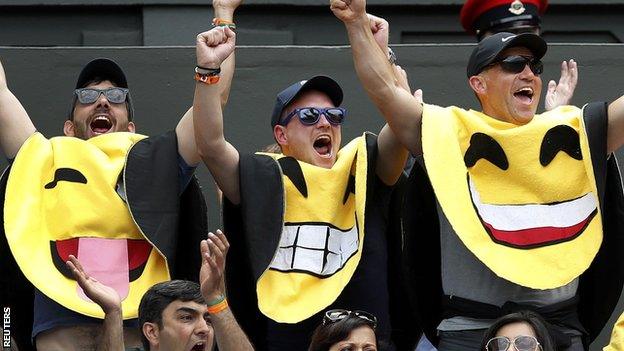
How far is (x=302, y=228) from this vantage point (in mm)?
7934

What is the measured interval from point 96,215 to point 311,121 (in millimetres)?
1011

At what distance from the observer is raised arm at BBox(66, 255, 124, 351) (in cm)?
709

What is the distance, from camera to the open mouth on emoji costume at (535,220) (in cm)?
758

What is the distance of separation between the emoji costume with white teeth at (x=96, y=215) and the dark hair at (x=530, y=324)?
1.47 meters

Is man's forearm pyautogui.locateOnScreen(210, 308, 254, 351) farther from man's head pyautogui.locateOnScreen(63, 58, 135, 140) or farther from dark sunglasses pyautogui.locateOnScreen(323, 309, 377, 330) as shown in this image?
man's head pyautogui.locateOnScreen(63, 58, 135, 140)

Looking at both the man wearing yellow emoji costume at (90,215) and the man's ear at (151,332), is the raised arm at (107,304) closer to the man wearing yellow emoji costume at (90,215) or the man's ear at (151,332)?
the man's ear at (151,332)

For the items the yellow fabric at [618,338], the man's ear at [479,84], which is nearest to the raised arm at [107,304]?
the man's ear at [479,84]

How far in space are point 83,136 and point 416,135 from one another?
150cm

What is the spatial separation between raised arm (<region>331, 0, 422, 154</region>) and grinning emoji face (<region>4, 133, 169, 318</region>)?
3.65 ft

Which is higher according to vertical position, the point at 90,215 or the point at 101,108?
the point at 101,108

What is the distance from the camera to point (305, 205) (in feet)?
26.1

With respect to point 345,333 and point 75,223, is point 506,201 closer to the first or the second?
point 345,333

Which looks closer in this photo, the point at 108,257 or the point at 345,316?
the point at 345,316

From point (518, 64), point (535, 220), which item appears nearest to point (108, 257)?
point (535, 220)
